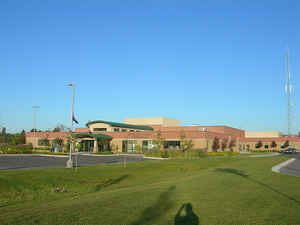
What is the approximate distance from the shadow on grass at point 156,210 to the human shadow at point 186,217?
53 centimetres

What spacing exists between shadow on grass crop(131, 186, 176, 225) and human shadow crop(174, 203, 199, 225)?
20.7 inches

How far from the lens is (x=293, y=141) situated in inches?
3479

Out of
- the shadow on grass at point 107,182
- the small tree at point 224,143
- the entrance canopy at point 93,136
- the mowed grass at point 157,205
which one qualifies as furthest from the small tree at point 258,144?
the mowed grass at point 157,205

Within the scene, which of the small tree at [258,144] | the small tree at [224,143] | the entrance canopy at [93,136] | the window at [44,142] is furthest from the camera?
the small tree at [258,144]

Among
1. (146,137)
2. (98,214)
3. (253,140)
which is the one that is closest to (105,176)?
(98,214)

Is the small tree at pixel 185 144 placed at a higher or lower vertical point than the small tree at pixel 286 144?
higher

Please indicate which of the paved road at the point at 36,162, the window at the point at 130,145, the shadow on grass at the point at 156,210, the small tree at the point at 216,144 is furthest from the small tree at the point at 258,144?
the shadow on grass at the point at 156,210

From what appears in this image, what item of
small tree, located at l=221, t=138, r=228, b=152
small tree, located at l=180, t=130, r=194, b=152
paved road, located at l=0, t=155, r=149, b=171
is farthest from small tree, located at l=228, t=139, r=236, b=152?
paved road, located at l=0, t=155, r=149, b=171

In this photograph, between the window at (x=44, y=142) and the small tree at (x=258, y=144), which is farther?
the small tree at (x=258, y=144)

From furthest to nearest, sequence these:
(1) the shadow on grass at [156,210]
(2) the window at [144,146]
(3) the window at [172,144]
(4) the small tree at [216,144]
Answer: (4) the small tree at [216,144] < (2) the window at [144,146] < (3) the window at [172,144] < (1) the shadow on grass at [156,210]

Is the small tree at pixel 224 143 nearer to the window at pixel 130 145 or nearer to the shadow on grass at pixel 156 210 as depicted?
the window at pixel 130 145

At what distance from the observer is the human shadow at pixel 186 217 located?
26.6ft

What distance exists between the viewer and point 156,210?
9508mm

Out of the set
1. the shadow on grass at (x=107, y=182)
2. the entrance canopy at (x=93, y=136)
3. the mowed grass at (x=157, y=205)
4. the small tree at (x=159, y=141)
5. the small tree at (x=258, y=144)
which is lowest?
the small tree at (x=258, y=144)
